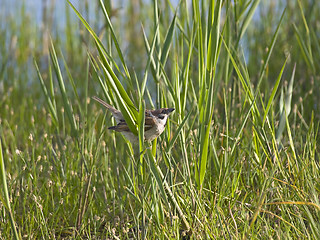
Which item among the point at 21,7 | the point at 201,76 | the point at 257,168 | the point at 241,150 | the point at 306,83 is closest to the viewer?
the point at 201,76

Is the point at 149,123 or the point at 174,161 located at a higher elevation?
the point at 149,123

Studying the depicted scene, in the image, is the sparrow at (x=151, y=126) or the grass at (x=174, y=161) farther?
the sparrow at (x=151, y=126)

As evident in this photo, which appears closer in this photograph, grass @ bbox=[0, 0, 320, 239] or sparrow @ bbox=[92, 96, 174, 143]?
grass @ bbox=[0, 0, 320, 239]

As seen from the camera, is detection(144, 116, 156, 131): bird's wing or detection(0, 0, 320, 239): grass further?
detection(144, 116, 156, 131): bird's wing

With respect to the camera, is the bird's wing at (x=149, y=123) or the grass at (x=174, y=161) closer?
the grass at (x=174, y=161)

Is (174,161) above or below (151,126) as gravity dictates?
below

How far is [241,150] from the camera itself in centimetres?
257

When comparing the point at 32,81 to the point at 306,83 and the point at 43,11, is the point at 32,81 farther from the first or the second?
the point at 306,83

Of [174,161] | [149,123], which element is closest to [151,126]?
[149,123]

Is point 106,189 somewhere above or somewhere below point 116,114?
below

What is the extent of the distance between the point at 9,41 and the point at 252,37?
277 cm

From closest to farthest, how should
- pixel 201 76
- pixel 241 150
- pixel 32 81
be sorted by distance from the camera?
pixel 201 76 < pixel 241 150 < pixel 32 81

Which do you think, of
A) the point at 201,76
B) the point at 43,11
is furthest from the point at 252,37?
the point at 201,76

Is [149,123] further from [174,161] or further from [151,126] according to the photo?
[174,161]
